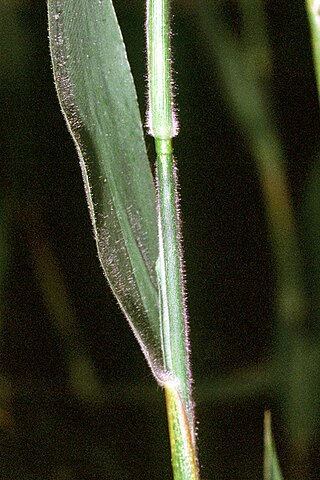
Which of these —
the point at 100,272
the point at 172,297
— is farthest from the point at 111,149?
the point at 100,272

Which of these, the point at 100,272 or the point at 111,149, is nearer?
the point at 111,149

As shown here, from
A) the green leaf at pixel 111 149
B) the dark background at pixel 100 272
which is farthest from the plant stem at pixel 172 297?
the dark background at pixel 100 272

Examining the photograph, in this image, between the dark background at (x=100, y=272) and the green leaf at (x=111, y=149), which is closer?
the green leaf at (x=111, y=149)

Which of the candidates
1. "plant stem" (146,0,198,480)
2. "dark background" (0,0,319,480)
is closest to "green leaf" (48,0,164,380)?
"plant stem" (146,0,198,480)

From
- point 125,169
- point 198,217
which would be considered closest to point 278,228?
point 198,217

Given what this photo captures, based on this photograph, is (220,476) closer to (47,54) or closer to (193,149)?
(193,149)

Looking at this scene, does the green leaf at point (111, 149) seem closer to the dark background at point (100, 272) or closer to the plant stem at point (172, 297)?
the plant stem at point (172, 297)

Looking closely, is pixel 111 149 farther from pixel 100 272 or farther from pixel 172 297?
pixel 100 272
